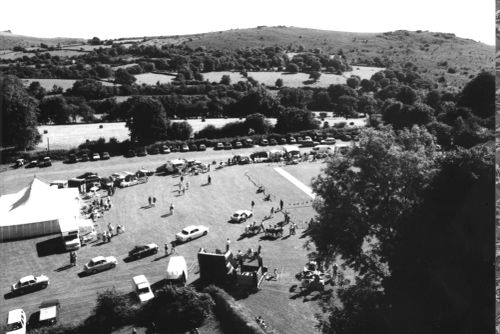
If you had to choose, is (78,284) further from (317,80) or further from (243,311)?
(317,80)

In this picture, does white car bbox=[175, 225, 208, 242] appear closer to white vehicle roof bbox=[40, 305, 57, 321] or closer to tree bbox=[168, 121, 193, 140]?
white vehicle roof bbox=[40, 305, 57, 321]

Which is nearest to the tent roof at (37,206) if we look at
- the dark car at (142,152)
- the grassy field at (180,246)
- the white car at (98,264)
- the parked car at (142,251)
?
the grassy field at (180,246)

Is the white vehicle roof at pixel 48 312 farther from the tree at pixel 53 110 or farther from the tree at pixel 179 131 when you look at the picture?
the tree at pixel 53 110

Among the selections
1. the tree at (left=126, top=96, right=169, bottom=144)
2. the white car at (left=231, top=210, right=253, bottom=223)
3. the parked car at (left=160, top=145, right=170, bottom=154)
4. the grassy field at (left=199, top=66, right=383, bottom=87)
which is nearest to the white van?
the white car at (left=231, top=210, right=253, bottom=223)

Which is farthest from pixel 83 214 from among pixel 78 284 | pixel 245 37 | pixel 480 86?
pixel 245 37

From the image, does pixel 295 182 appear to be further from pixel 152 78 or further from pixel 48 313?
pixel 152 78

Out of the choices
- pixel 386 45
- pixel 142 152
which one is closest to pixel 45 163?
pixel 142 152
